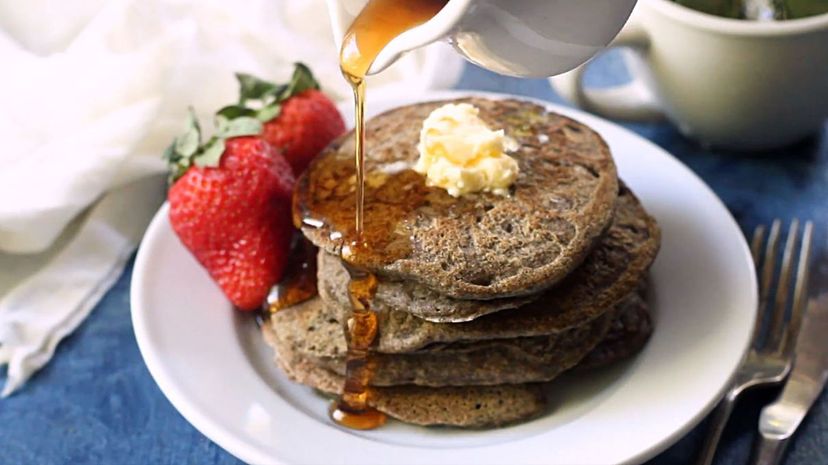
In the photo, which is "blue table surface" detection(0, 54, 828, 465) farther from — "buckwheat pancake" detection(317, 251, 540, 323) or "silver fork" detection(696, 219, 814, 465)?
"buckwheat pancake" detection(317, 251, 540, 323)

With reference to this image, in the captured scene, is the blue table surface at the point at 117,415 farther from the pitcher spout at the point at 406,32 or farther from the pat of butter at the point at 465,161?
the pitcher spout at the point at 406,32

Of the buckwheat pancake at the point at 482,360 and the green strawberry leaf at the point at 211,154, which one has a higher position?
the green strawberry leaf at the point at 211,154

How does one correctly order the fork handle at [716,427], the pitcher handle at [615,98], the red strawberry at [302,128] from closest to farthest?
the fork handle at [716,427], the red strawberry at [302,128], the pitcher handle at [615,98]

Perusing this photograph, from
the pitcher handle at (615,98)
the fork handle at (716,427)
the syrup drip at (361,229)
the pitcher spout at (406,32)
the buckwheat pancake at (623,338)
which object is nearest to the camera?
the pitcher spout at (406,32)

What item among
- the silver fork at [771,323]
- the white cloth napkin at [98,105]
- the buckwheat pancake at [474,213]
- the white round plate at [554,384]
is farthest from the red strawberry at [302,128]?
the silver fork at [771,323]

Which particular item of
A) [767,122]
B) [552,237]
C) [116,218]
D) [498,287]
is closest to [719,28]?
[767,122]
